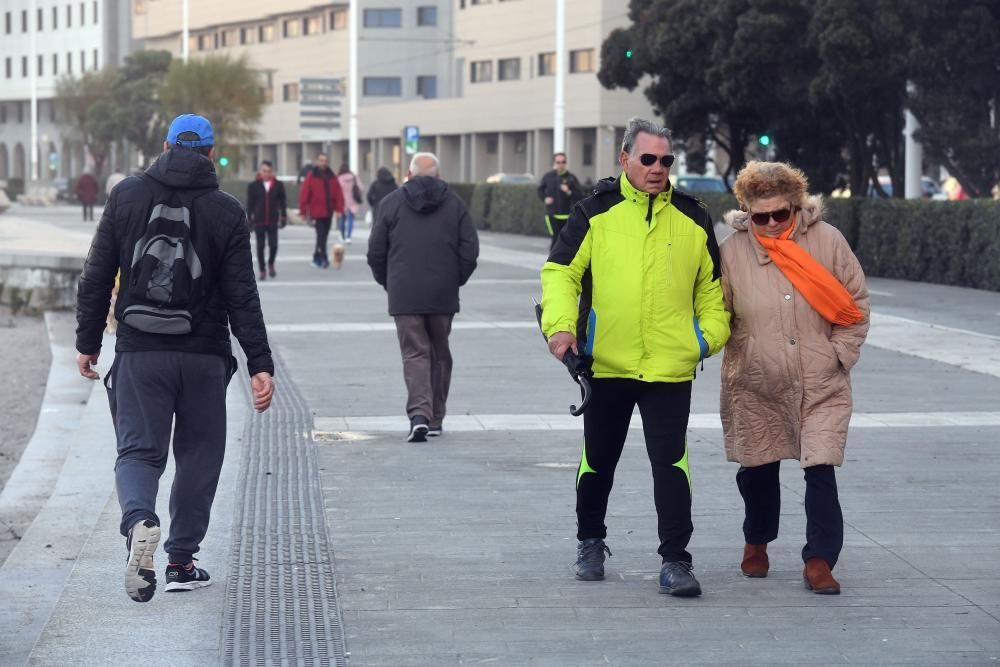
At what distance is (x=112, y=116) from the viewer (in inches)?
3223

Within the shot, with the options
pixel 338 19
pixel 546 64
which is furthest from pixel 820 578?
pixel 338 19

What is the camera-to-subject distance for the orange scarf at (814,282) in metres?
6.18

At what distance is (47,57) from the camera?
370 feet

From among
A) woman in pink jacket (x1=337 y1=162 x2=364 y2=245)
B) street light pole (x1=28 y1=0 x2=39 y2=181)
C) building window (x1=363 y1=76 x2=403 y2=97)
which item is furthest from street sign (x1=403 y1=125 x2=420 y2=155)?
street light pole (x1=28 y1=0 x2=39 y2=181)

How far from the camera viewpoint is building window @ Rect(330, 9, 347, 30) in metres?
86.6

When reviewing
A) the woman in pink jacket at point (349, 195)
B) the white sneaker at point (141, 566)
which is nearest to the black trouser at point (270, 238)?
the woman in pink jacket at point (349, 195)

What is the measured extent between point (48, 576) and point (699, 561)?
2.42 metres

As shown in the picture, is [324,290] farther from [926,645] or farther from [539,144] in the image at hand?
[539,144]

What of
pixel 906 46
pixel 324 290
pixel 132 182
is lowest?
pixel 324 290

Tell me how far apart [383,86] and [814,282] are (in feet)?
265

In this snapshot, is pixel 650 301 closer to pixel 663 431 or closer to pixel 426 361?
pixel 663 431

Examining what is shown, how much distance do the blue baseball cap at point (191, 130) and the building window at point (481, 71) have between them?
70.8 metres

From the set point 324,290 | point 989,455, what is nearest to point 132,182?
point 989,455

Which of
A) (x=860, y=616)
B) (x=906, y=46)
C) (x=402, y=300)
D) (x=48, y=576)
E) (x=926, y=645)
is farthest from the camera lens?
(x=906, y=46)
